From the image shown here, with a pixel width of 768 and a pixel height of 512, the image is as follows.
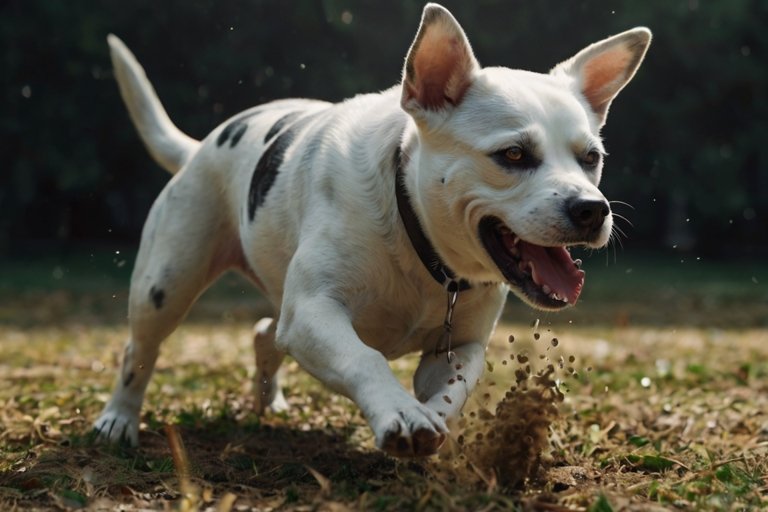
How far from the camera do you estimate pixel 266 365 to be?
6.43 m

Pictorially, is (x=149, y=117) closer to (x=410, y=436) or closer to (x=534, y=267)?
(x=534, y=267)

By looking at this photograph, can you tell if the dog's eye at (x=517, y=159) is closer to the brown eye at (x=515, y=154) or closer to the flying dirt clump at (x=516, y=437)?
the brown eye at (x=515, y=154)

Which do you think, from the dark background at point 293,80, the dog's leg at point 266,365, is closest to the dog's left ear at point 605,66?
the dog's leg at point 266,365

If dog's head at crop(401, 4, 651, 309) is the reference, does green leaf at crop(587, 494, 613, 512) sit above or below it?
below

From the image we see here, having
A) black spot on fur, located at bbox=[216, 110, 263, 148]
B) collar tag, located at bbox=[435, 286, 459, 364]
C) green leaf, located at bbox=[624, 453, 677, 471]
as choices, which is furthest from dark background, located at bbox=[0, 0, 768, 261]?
green leaf, located at bbox=[624, 453, 677, 471]

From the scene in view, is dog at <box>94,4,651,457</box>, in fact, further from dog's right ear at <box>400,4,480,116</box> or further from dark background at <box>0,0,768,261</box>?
dark background at <box>0,0,768,261</box>

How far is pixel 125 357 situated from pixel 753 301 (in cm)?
1096

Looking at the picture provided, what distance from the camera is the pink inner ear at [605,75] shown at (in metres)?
4.75

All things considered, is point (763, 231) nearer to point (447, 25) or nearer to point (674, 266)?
point (674, 266)

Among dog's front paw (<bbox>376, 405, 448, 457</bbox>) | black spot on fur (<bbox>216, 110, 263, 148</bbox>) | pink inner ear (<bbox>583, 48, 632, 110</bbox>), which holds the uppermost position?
Answer: pink inner ear (<bbox>583, 48, 632, 110</bbox>)

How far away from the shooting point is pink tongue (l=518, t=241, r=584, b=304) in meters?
4.04

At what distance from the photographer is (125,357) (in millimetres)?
5957

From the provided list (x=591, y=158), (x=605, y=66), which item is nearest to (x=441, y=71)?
(x=591, y=158)

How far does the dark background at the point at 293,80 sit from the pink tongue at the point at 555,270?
13.8 meters
